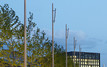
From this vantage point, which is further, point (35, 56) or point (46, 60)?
point (46, 60)

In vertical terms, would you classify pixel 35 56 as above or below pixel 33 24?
below

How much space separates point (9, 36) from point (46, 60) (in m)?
18.8

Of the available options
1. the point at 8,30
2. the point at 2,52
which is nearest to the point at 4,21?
the point at 8,30

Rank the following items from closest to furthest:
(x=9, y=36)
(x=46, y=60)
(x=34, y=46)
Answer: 1. (x=9, y=36)
2. (x=34, y=46)
3. (x=46, y=60)

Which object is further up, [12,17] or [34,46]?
[12,17]

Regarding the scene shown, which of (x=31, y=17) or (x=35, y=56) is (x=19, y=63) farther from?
(x=31, y=17)

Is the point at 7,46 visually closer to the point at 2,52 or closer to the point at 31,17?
the point at 2,52

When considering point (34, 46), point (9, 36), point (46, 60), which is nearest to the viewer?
point (9, 36)

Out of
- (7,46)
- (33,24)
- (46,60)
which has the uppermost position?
(33,24)

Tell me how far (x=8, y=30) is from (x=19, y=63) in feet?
17.3

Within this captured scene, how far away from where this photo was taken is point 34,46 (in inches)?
1844

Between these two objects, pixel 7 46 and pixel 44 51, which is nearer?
pixel 7 46

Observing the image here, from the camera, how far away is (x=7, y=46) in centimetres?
4091

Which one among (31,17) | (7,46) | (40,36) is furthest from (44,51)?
(7,46)
